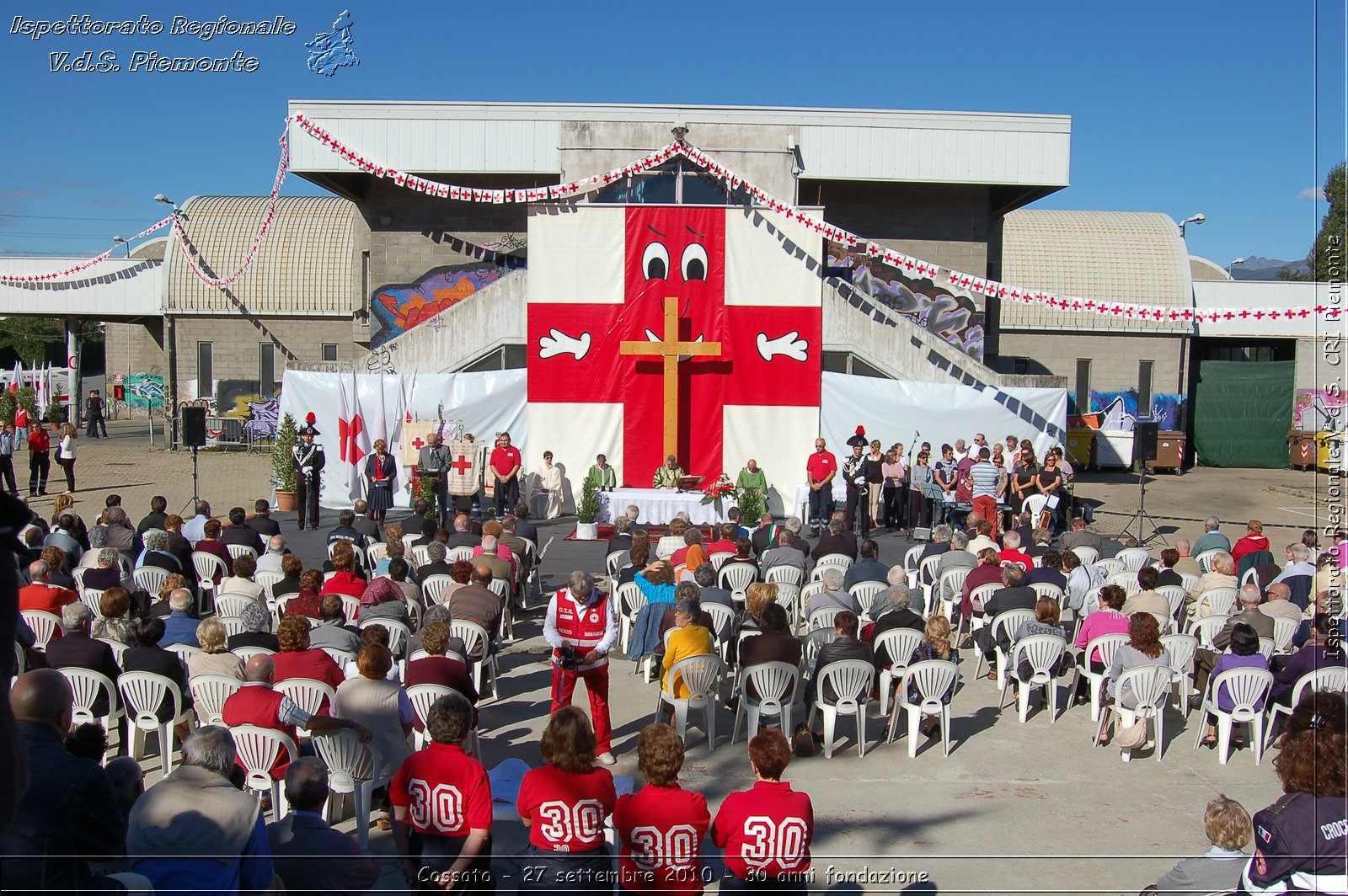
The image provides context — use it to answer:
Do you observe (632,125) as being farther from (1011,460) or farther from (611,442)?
(1011,460)

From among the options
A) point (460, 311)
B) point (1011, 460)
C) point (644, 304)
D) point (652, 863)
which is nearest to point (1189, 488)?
point (1011, 460)

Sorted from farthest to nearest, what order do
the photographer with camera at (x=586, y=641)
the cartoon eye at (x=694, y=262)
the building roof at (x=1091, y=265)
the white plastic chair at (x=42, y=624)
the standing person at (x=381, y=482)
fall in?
1. the building roof at (x=1091, y=265)
2. the cartoon eye at (x=694, y=262)
3. the standing person at (x=381, y=482)
4. the white plastic chair at (x=42, y=624)
5. the photographer with camera at (x=586, y=641)

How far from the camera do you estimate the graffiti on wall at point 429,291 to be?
24.9 meters

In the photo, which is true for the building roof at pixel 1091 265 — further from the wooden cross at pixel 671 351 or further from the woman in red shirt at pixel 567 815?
the woman in red shirt at pixel 567 815

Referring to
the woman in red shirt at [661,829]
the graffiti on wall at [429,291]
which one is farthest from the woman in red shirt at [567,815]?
the graffiti on wall at [429,291]

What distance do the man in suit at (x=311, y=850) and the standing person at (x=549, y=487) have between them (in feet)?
46.2

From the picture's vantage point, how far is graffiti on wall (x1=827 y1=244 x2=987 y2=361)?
1007 inches

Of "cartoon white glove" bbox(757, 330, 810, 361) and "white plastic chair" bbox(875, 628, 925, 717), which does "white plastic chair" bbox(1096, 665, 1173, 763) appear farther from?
"cartoon white glove" bbox(757, 330, 810, 361)

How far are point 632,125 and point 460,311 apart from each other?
4.93m

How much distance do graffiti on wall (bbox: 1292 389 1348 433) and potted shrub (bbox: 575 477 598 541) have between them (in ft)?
70.0

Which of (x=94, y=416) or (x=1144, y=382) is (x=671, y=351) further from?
(x=94, y=416)

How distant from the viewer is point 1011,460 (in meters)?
17.7

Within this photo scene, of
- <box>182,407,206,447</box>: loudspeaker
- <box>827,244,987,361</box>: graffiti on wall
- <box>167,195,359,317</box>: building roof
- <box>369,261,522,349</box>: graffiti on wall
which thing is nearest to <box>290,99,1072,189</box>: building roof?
<box>369,261,522,349</box>: graffiti on wall

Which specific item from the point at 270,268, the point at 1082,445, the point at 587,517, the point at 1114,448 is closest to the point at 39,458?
the point at 587,517
